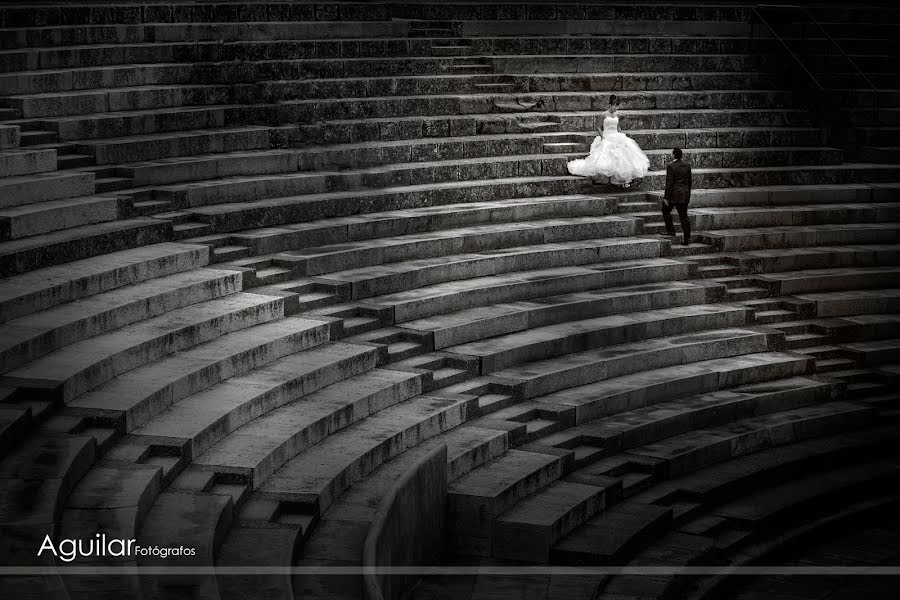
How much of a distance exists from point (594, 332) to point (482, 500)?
3682 mm

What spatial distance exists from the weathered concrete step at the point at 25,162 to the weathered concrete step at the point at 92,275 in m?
1.20

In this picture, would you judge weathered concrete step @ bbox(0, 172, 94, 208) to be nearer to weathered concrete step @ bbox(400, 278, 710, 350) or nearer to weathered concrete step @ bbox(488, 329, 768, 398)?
weathered concrete step @ bbox(400, 278, 710, 350)

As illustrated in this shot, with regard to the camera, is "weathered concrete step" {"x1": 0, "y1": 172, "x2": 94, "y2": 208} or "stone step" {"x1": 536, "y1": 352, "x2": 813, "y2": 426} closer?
"weathered concrete step" {"x1": 0, "y1": 172, "x2": 94, "y2": 208}

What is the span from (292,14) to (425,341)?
5654mm

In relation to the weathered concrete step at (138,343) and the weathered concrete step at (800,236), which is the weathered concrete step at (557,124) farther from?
the weathered concrete step at (138,343)

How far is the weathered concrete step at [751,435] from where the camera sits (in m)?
11.8

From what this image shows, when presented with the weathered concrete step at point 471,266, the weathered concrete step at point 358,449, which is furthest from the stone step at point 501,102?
the weathered concrete step at point 358,449

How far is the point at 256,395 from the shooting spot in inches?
384

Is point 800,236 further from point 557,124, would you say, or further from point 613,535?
point 613,535

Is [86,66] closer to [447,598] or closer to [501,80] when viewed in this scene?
[501,80]

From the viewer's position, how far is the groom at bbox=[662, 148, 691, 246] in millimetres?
14961

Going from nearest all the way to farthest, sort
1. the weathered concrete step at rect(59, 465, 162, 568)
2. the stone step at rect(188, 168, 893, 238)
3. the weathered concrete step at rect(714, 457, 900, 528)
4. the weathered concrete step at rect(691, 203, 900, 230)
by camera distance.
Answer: the weathered concrete step at rect(59, 465, 162, 568) < the weathered concrete step at rect(714, 457, 900, 528) < the stone step at rect(188, 168, 893, 238) < the weathered concrete step at rect(691, 203, 900, 230)

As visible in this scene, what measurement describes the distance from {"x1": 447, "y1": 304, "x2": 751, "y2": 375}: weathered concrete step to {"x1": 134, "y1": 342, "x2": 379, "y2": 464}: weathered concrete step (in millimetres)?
1301

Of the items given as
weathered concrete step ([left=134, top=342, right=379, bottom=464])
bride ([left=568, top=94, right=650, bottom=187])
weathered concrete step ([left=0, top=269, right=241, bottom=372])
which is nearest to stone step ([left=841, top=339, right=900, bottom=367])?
bride ([left=568, top=94, right=650, bottom=187])
